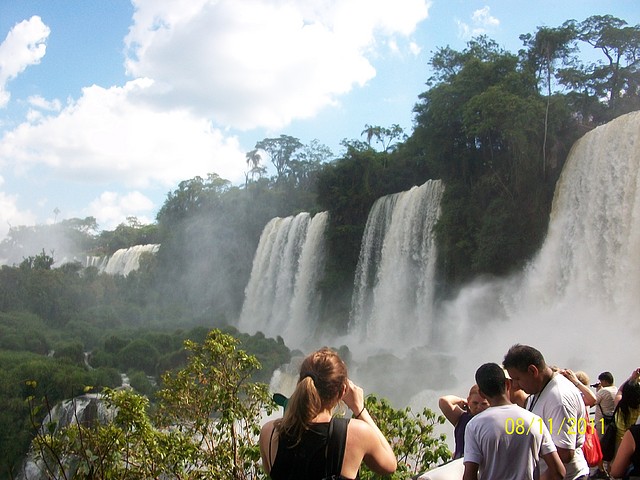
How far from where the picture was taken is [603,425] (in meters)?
4.93

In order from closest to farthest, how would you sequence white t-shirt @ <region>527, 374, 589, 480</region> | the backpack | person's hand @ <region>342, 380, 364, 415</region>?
the backpack, person's hand @ <region>342, 380, 364, 415</region>, white t-shirt @ <region>527, 374, 589, 480</region>

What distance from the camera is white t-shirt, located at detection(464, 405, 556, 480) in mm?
2801

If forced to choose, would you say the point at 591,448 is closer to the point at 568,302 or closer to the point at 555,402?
the point at 555,402

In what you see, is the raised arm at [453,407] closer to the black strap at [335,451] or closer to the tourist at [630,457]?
the tourist at [630,457]

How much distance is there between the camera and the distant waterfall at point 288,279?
90.4ft

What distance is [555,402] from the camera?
3123 millimetres

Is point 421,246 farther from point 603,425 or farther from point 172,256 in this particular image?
point 172,256

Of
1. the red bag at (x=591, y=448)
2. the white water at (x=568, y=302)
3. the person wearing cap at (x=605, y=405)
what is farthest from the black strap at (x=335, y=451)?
the white water at (x=568, y=302)

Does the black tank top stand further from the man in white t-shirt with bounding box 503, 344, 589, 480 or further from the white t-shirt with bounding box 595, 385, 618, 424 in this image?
the white t-shirt with bounding box 595, 385, 618, 424

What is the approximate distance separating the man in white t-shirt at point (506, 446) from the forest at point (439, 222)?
333 inches

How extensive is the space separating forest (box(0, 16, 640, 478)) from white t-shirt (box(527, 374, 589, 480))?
8.54 meters

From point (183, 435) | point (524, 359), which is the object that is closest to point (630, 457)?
point (524, 359)

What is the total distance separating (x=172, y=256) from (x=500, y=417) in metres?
45.2

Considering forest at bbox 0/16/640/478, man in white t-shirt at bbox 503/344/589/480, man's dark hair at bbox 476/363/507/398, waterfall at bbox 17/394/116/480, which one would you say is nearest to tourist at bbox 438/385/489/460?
man in white t-shirt at bbox 503/344/589/480
